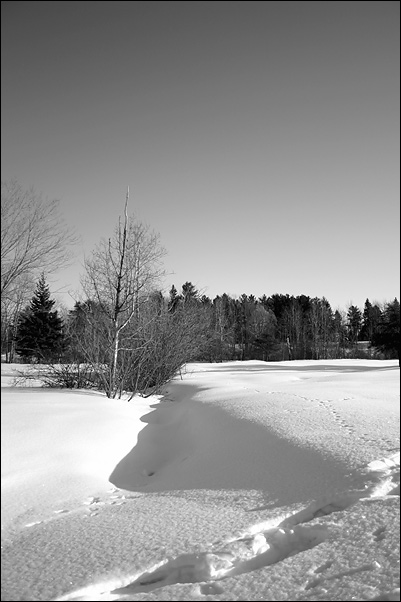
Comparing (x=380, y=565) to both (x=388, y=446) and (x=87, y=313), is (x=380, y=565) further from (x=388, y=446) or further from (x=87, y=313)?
(x=87, y=313)

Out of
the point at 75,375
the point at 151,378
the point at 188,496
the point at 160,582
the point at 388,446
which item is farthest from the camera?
the point at 151,378

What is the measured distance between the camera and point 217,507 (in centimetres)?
220

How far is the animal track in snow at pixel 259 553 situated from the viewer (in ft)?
4.50

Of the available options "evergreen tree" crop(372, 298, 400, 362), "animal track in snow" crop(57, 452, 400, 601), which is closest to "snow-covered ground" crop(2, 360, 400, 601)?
"animal track in snow" crop(57, 452, 400, 601)

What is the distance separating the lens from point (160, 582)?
146 centimetres

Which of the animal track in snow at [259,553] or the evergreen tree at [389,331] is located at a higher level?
the evergreen tree at [389,331]

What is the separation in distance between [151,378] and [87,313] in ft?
9.66

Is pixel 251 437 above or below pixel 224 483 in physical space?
above

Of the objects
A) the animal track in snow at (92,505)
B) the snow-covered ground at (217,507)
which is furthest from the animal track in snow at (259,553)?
the animal track in snow at (92,505)

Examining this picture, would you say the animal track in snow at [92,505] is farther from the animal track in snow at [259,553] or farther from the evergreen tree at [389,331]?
the evergreen tree at [389,331]

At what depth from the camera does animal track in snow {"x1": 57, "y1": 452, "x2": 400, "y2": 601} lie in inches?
54.1

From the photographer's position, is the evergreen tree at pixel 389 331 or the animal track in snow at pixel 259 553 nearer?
the animal track in snow at pixel 259 553

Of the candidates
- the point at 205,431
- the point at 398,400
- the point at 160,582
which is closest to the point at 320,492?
the point at 398,400

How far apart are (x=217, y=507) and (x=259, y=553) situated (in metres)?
0.49
